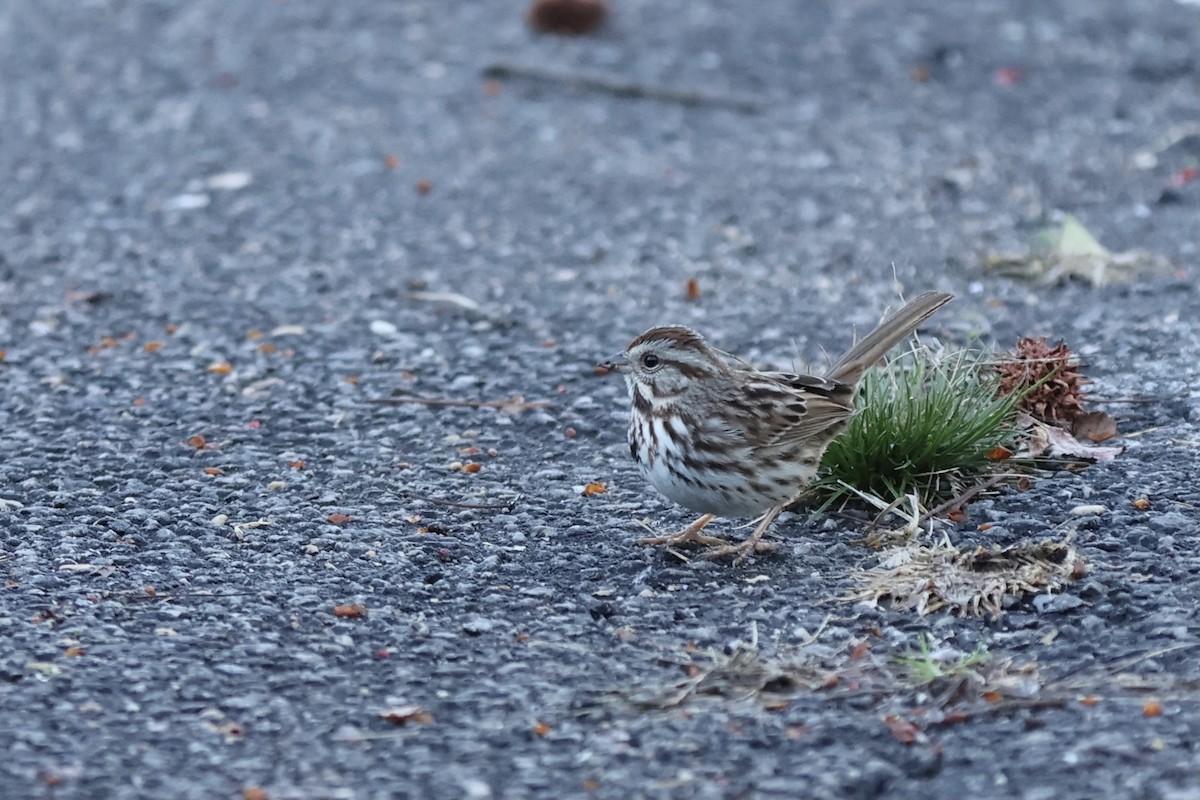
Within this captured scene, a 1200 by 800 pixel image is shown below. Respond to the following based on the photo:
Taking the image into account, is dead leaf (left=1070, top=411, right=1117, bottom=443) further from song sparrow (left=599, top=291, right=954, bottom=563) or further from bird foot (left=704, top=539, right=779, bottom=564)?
bird foot (left=704, top=539, right=779, bottom=564)

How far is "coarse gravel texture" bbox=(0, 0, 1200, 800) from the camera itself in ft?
13.9

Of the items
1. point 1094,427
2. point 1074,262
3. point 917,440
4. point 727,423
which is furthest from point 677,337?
point 1074,262

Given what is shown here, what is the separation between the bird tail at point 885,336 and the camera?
575 cm

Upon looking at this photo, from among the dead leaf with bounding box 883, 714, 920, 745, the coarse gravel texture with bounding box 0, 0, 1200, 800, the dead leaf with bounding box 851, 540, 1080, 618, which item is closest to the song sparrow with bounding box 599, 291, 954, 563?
the coarse gravel texture with bounding box 0, 0, 1200, 800

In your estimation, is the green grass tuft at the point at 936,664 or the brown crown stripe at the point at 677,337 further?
the brown crown stripe at the point at 677,337

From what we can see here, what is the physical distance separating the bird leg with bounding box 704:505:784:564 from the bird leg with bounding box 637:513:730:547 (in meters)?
0.05

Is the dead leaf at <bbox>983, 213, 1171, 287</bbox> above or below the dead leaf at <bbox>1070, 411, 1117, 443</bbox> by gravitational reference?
above

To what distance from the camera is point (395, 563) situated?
17.7 feet

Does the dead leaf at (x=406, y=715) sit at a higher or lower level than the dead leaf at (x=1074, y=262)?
lower

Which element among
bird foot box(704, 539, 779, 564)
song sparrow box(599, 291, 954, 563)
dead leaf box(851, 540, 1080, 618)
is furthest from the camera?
bird foot box(704, 539, 779, 564)

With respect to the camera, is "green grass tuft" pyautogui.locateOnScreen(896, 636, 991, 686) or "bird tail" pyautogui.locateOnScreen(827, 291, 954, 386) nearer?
"green grass tuft" pyautogui.locateOnScreen(896, 636, 991, 686)

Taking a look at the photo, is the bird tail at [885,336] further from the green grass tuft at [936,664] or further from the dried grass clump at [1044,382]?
the green grass tuft at [936,664]

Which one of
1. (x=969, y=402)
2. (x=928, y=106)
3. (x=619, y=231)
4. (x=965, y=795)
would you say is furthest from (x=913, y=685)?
(x=928, y=106)

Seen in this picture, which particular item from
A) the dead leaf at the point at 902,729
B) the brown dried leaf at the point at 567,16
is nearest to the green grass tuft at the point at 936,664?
the dead leaf at the point at 902,729
